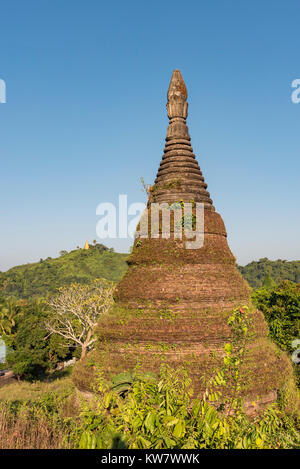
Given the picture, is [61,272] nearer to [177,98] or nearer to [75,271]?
[75,271]

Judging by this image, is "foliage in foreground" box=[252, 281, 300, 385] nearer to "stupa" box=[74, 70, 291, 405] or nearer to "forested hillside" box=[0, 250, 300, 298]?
"stupa" box=[74, 70, 291, 405]

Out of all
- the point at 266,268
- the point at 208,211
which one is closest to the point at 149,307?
the point at 208,211

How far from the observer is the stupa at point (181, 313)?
461 inches

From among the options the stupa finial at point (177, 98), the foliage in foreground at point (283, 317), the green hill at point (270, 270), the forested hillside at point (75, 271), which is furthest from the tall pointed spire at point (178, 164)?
the green hill at point (270, 270)

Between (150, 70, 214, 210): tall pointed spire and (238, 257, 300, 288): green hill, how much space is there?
369ft

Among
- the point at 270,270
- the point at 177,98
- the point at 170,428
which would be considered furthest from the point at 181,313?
the point at 270,270

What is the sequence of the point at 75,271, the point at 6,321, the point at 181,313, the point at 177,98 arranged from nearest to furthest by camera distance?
the point at 181,313
the point at 177,98
the point at 6,321
the point at 75,271

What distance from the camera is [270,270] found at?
133 m

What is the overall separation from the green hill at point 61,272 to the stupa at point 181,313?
84213 millimetres

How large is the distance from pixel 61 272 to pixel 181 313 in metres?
104

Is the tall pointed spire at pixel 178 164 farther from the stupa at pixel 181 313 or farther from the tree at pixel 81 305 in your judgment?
the tree at pixel 81 305

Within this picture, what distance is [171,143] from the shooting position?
16.9 metres

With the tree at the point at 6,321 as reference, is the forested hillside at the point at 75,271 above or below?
above

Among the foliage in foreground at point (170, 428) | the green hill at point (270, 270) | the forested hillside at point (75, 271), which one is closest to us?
the foliage in foreground at point (170, 428)
